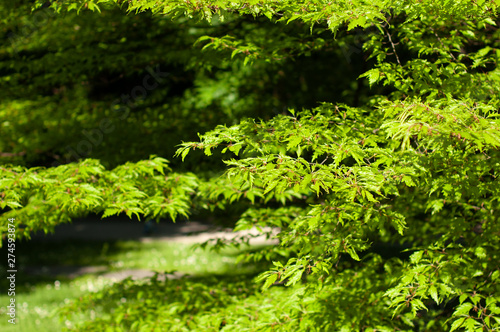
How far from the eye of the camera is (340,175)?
249cm

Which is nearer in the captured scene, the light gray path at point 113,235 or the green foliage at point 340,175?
the green foliage at point 340,175

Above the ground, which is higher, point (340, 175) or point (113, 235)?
point (340, 175)

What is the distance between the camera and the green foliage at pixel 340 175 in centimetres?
260

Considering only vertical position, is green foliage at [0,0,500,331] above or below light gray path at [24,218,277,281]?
above

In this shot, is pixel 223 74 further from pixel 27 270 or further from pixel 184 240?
pixel 184 240

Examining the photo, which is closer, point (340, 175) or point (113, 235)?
point (340, 175)

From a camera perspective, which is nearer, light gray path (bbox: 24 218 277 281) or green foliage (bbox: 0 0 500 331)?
green foliage (bbox: 0 0 500 331)

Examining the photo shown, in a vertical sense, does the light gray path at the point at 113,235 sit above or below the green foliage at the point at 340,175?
below

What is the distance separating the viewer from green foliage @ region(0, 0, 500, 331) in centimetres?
260

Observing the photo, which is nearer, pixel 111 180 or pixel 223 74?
pixel 111 180

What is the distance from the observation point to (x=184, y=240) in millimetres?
15664

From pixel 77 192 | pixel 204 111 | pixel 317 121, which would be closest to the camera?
pixel 317 121

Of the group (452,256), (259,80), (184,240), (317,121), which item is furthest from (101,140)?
(184,240)

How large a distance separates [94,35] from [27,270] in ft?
27.0
